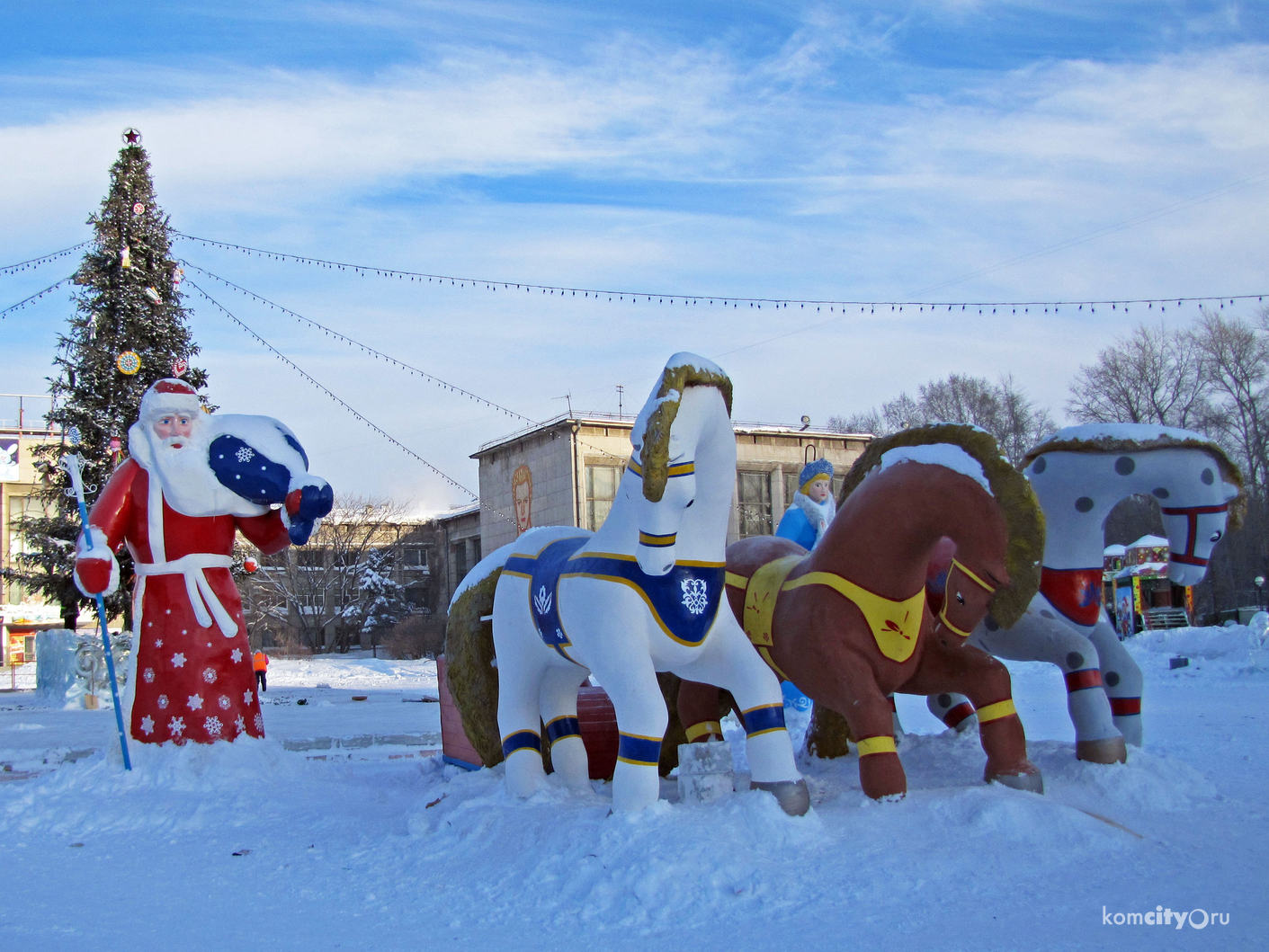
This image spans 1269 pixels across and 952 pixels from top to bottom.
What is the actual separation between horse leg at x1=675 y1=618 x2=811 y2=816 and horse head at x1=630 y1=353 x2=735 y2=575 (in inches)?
20.1

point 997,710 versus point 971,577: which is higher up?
point 971,577

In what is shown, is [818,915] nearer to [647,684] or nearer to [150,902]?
[647,684]

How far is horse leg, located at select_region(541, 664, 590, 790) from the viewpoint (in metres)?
5.21

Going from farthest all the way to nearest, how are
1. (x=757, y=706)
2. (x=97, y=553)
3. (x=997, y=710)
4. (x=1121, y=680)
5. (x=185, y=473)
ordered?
(x=185, y=473) → (x=97, y=553) → (x=1121, y=680) → (x=997, y=710) → (x=757, y=706)

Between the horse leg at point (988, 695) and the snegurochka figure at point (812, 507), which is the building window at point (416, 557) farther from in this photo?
the horse leg at point (988, 695)

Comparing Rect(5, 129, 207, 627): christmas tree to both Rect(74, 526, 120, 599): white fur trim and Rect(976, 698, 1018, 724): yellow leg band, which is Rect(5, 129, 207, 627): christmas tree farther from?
Rect(976, 698, 1018, 724): yellow leg band

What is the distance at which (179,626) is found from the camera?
633 cm

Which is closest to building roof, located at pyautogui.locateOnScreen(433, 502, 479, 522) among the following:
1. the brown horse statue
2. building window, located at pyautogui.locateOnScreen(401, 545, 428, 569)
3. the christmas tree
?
building window, located at pyautogui.locateOnScreen(401, 545, 428, 569)

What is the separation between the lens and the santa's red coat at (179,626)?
20.6ft

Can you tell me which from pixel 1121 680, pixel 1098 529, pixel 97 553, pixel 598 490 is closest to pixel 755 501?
pixel 598 490

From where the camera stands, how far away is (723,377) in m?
4.56

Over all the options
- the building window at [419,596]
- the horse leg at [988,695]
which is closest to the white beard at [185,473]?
the horse leg at [988,695]

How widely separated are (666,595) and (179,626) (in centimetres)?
350

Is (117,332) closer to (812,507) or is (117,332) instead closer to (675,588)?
(812,507)
